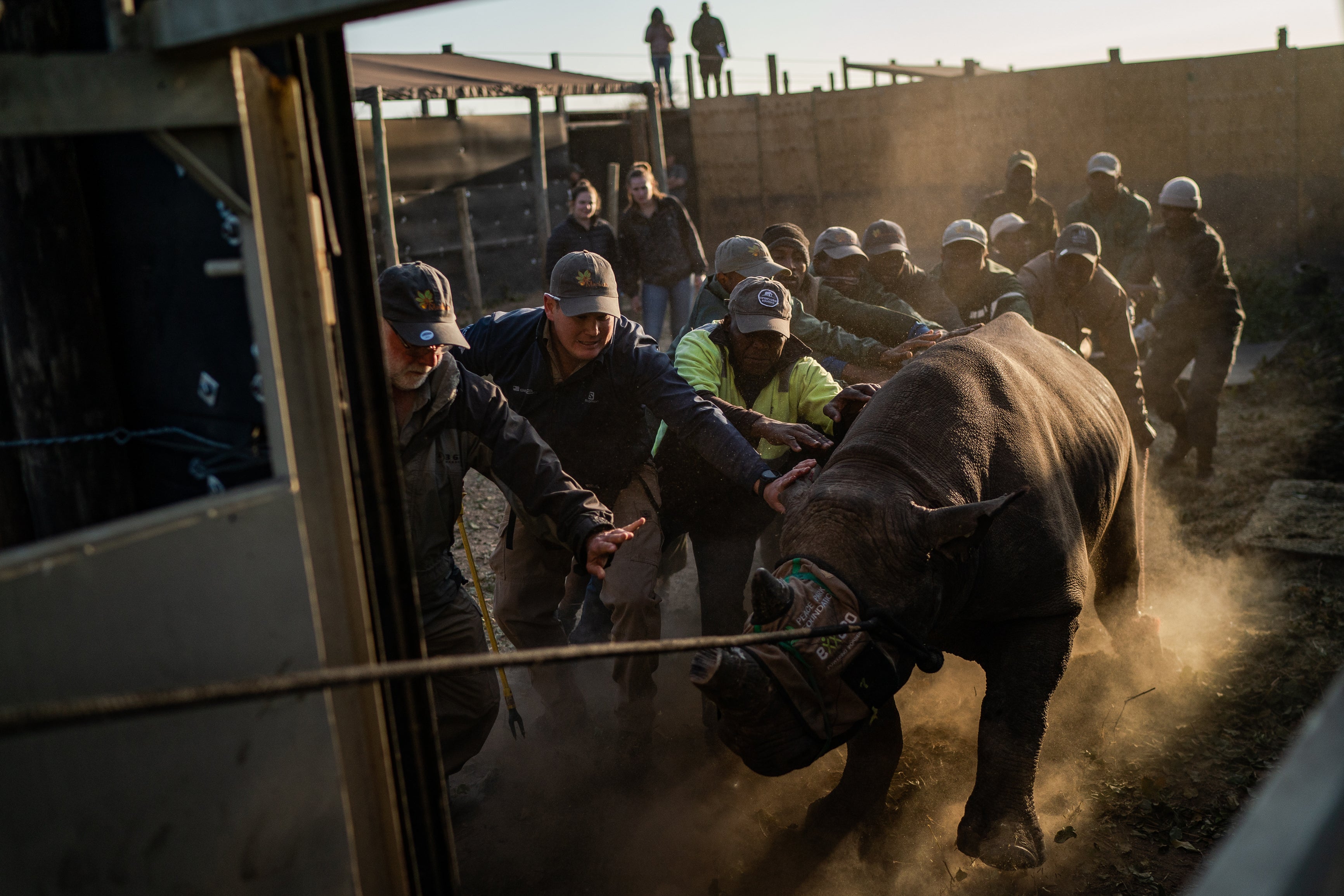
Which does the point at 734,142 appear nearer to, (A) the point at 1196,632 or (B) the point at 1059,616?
(A) the point at 1196,632

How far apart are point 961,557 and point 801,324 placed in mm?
2695

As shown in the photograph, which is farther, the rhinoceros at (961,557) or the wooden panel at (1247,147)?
the wooden panel at (1247,147)

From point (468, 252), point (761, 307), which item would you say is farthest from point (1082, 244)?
point (468, 252)

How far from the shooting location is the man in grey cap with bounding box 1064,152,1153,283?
8945 millimetres

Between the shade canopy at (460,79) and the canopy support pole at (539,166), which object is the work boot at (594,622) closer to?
the shade canopy at (460,79)

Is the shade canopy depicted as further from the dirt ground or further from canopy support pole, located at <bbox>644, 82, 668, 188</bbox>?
the dirt ground

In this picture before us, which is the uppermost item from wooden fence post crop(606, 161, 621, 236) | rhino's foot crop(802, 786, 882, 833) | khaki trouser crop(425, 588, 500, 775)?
wooden fence post crop(606, 161, 621, 236)

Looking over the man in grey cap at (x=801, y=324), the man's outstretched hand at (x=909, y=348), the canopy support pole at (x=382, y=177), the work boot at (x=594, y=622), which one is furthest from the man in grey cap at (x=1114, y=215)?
the canopy support pole at (x=382, y=177)

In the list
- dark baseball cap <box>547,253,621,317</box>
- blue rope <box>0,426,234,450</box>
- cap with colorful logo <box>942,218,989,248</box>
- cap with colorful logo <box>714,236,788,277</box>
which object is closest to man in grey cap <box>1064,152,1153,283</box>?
cap with colorful logo <box>942,218,989,248</box>

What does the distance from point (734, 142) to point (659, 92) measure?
154cm

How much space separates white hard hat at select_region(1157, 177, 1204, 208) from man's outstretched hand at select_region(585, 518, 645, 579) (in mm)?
6380

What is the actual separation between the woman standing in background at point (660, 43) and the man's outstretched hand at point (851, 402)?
1410 centimetres

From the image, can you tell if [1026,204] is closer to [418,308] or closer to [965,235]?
[965,235]

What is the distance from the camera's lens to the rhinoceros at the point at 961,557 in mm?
3105
